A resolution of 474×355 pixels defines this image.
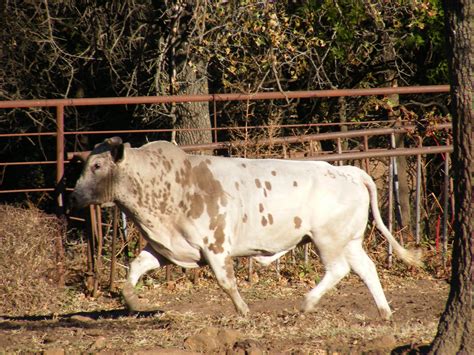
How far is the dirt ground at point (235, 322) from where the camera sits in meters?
6.56

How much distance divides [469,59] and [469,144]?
1.77ft

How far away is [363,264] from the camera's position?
27.7ft

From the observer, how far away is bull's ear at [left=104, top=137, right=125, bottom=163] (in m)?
7.84

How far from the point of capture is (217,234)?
788 centimetres

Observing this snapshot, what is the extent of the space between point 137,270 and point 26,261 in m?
1.83

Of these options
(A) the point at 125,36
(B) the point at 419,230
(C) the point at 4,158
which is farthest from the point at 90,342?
(C) the point at 4,158

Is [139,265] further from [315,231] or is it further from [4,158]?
[4,158]

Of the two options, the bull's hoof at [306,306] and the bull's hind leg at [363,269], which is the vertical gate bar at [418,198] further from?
the bull's hoof at [306,306]

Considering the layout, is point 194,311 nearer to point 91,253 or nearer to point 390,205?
point 91,253

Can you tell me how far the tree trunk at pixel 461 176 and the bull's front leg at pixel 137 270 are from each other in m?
2.90

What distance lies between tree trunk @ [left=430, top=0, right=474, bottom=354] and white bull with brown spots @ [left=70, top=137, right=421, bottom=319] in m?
2.35

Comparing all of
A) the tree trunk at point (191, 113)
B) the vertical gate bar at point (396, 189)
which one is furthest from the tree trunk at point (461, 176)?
the tree trunk at point (191, 113)

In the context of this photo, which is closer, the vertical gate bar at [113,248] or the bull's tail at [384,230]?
the bull's tail at [384,230]

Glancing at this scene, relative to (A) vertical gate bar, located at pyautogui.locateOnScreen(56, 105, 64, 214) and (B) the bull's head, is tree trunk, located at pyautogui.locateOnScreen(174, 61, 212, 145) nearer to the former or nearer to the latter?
(A) vertical gate bar, located at pyautogui.locateOnScreen(56, 105, 64, 214)
